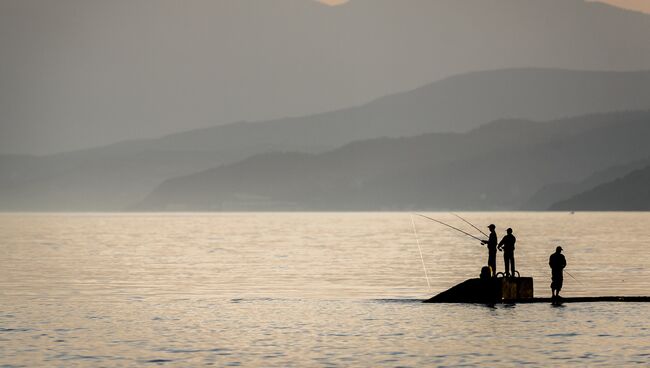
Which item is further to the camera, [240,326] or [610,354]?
[240,326]

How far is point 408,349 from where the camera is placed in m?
32.7

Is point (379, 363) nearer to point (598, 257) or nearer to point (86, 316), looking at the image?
point (86, 316)

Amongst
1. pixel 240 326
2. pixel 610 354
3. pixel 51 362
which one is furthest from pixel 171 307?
pixel 610 354

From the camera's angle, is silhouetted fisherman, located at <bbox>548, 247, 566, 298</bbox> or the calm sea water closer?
the calm sea water

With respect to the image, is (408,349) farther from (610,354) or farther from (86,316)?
(86,316)

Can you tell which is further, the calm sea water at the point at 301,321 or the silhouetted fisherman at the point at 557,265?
the silhouetted fisherman at the point at 557,265

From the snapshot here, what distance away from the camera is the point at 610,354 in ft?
102

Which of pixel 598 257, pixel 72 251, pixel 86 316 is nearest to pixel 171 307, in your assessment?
pixel 86 316

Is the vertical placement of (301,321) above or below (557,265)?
below

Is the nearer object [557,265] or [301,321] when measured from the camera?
[301,321]

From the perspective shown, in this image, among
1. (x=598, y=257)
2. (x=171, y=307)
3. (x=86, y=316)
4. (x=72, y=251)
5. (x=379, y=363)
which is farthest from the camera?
(x=72, y=251)

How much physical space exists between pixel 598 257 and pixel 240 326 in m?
57.3

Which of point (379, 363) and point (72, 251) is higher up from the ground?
point (72, 251)

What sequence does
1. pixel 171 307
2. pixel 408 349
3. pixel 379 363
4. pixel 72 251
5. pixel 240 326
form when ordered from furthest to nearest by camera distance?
pixel 72 251 < pixel 171 307 < pixel 240 326 < pixel 408 349 < pixel 379 363
